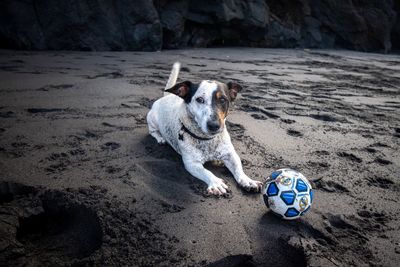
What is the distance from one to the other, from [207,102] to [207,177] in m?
0.77

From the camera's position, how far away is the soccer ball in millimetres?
2463

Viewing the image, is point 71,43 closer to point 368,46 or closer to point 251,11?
point 251,11

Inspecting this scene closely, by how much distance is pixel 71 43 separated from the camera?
1025 cm

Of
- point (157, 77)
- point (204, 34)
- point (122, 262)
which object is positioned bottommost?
point (122, 262)

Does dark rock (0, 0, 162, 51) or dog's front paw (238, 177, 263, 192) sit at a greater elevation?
dark rock (0, 0, 162, 51)

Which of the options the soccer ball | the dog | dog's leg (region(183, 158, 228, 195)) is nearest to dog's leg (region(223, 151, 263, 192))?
the dog

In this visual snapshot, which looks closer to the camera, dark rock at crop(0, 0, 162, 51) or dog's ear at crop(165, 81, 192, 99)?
dog's ear at crop(165, 81, 192, 99)

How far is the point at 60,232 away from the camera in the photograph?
2.35 m

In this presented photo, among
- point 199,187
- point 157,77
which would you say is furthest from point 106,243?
point 157,77

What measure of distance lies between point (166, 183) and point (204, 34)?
1167 centimetres

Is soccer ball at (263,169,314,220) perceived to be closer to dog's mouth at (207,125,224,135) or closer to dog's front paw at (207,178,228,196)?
dog's front paw at (207,178,228,196)

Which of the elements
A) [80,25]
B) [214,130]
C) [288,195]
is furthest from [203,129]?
[80,25]

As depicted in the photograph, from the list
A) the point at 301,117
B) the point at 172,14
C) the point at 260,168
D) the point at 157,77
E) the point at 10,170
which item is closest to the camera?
the point at 10,170

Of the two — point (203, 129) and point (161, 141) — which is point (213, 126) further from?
point (161, 141)
